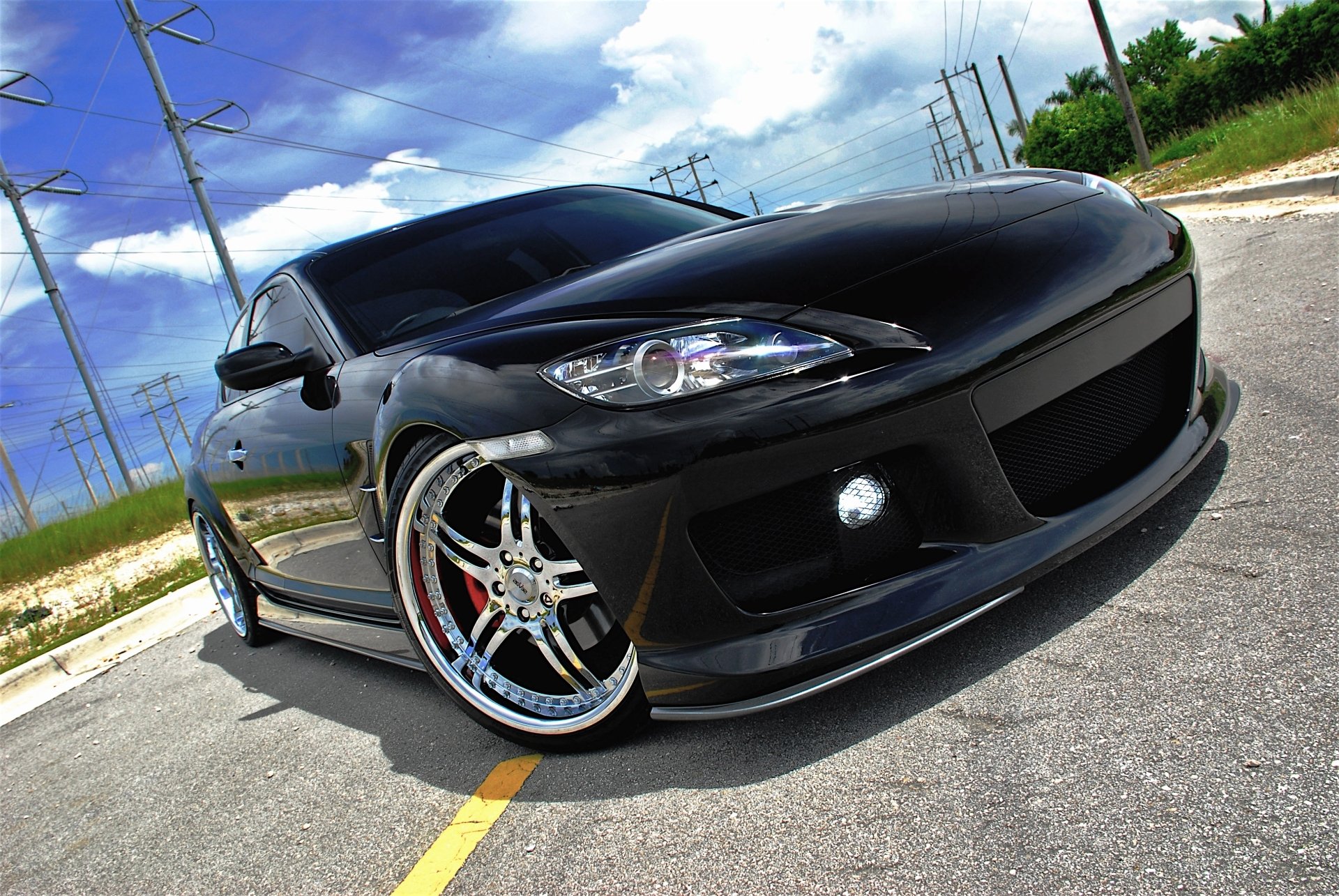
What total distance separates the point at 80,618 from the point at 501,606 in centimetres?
564

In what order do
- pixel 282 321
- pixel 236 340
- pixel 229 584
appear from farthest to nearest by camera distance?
pixel 229 584, pixel 236 340, pixel 282 321

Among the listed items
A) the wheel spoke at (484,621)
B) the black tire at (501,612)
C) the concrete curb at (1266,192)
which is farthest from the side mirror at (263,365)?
the concrete curb at (1266,192)

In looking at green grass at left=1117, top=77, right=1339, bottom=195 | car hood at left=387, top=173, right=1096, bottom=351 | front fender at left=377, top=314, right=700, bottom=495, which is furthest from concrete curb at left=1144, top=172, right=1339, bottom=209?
front fender at left=377, top=314, right=700, bottom=495

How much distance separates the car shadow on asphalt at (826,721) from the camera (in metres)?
1.93

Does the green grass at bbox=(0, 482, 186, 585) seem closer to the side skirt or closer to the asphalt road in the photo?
the side skirt

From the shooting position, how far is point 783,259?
2146mm

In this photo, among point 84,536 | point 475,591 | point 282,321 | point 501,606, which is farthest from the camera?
point 84,536

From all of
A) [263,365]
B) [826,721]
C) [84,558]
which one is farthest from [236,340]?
[84,558]

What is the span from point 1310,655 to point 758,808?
101 centimetres

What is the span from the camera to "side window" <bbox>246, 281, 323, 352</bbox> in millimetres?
3135

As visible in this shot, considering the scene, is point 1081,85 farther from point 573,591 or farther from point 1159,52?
point 573,591

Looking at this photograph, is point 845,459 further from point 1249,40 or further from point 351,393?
point 1249,40

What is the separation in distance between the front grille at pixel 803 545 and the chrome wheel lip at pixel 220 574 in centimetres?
321

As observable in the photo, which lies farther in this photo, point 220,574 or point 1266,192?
point 1266,192
